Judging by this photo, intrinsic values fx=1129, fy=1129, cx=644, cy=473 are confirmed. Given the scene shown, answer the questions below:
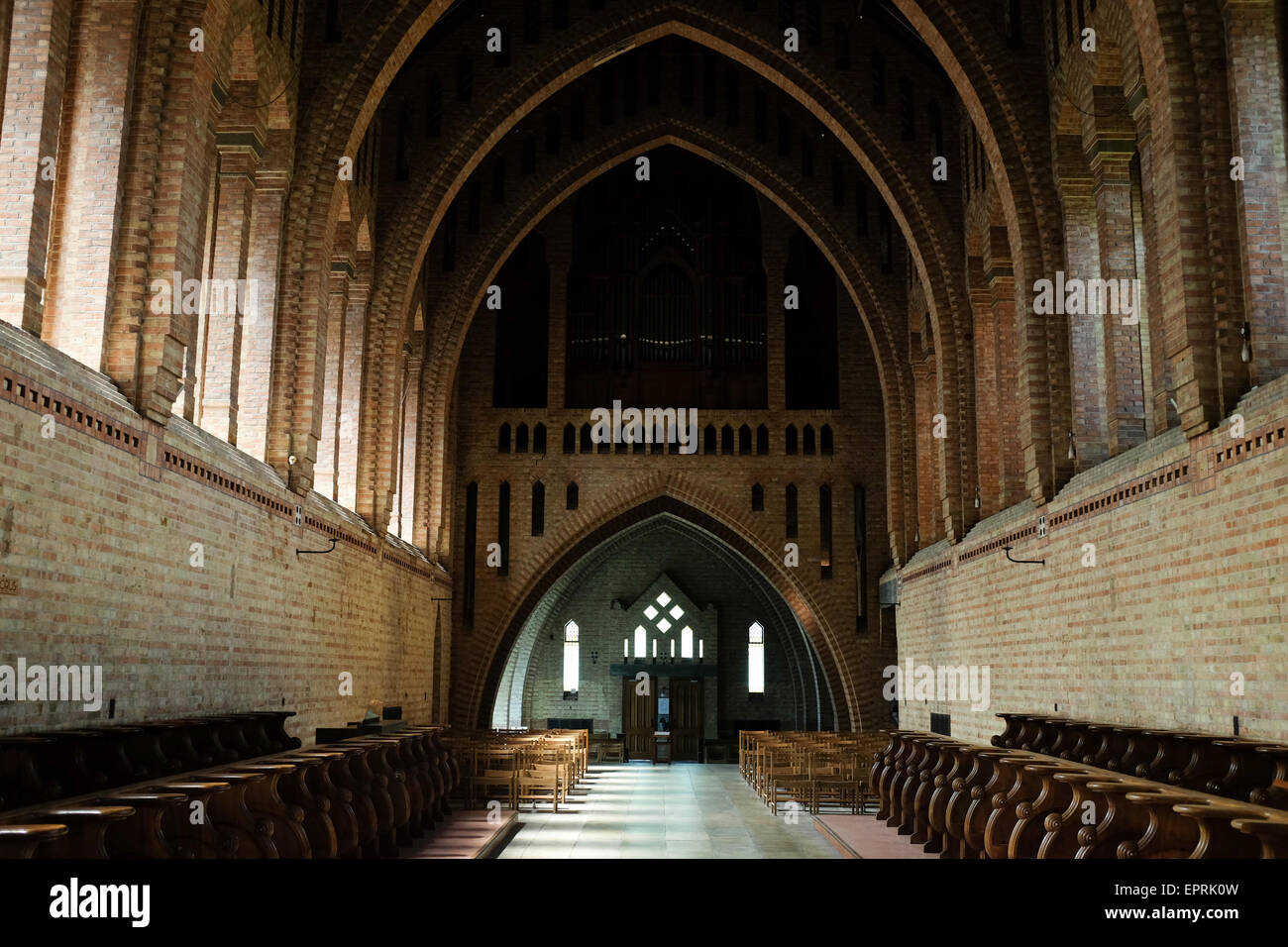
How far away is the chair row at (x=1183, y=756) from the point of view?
22.4ft

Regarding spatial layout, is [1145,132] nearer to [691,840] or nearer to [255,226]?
[691,840]

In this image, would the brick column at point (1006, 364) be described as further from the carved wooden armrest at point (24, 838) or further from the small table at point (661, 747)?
the small table at point (661, 747)

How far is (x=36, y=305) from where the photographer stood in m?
7.97

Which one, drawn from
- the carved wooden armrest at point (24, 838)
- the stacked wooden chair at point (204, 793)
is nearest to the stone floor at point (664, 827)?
the stacked wooden chair at point (204, 793)

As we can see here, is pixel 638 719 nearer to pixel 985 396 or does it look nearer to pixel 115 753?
pixel 985 396

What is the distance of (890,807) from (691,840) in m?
2.24

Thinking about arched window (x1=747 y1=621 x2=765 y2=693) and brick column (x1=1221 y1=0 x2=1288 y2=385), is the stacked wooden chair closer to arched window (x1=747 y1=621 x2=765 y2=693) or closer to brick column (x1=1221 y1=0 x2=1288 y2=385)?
brick column (x1=1221 y1=0 x2=1288 y2=385)

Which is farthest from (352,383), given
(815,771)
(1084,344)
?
(1084,344)

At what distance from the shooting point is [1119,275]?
12523 mm

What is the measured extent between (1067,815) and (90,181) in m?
8.46

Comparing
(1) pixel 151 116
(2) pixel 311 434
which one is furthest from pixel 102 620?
(2) pixel 311 434

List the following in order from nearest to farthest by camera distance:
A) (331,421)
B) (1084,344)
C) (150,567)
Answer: (150,567), (1084,344), (331,421)

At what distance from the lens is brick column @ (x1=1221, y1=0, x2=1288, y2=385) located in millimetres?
8750
